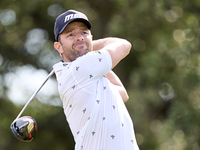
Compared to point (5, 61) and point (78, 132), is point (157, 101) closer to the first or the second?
point (5, 61)

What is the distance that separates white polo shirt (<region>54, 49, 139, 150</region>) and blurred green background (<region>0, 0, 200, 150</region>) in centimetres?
952

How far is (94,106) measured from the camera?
11.8 ft

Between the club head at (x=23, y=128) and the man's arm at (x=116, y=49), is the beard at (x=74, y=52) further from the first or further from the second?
the club head at (x=23, y=128)

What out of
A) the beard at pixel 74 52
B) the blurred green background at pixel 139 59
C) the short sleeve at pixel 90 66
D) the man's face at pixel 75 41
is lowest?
the blurred green background at pixel 139 59

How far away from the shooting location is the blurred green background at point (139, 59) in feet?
44.6

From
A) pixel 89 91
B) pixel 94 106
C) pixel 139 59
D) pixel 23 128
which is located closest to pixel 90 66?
pixel 89 91

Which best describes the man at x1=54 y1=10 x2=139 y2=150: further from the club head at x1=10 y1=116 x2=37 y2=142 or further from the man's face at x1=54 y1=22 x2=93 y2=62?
the club head at x1=10 y1=116 x2=37 y2=142

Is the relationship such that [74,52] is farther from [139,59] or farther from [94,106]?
[139,59]

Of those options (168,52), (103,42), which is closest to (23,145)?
(168,52)

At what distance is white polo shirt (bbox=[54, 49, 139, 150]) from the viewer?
140 inches

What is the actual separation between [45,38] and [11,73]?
Answer: 1.56 m

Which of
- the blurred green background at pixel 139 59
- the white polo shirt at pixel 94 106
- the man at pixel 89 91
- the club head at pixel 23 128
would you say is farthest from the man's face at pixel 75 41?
the blurred green background at pixel 139 59

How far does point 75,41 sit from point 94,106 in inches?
22.0

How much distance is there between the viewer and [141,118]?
13.6m
